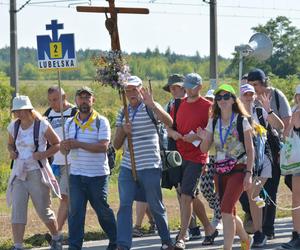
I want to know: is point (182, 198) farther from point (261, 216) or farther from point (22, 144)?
point (22, 144)

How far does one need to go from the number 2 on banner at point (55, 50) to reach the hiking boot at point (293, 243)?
3.24 m

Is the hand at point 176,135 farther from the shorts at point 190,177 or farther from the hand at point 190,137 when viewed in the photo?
the shorts at point 190,177

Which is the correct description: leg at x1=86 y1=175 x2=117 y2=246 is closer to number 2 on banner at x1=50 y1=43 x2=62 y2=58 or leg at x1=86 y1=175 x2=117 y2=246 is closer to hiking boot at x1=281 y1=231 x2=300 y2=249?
number 2 on banner at x1=50 y1=43 x2=62 y2=58

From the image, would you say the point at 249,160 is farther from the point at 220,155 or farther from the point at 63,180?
the point at 63,180

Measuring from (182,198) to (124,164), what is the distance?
2.60 feet

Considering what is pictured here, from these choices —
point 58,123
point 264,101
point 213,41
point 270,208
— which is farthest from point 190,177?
point 213,41

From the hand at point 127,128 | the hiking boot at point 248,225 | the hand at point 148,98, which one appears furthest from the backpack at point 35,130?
the hiking boot at point 248,225

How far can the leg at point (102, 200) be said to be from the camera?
405 inches

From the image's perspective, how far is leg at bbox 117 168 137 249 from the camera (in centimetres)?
1015

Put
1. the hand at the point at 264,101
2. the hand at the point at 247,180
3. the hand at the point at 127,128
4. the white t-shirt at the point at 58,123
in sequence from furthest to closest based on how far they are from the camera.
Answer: the white t-shirt at the point at 58,123, the hand at the point at 264,101, the hand at the point at 127,128, the hand at the point at 247,180

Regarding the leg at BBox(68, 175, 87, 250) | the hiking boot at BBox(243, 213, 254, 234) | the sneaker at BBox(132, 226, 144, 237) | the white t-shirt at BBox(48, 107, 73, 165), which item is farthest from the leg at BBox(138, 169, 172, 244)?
the sneaker at BBox(132, 226, 144, 237)

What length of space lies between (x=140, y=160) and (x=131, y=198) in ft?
1.36

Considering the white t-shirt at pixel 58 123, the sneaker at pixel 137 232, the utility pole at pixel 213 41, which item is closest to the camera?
the white t-shirt at pixel 58 123

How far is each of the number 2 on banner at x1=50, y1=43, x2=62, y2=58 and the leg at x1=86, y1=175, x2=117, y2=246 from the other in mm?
1552
